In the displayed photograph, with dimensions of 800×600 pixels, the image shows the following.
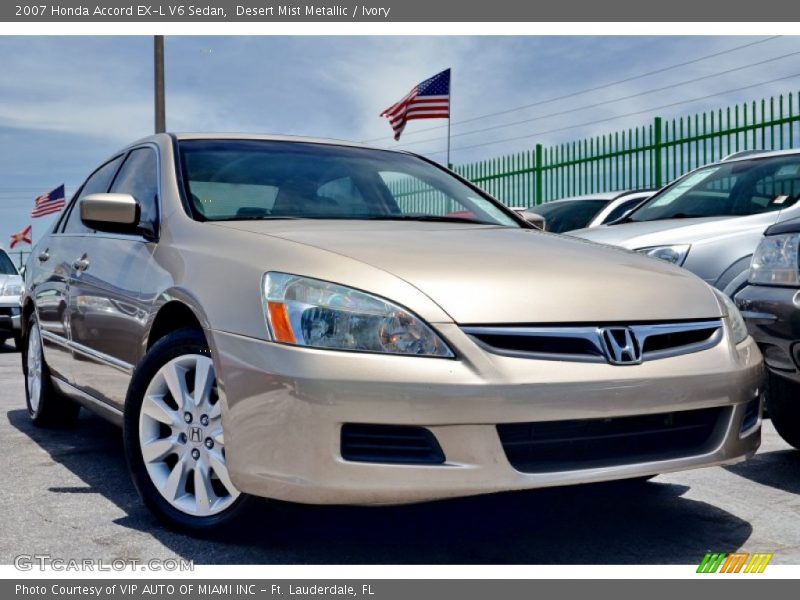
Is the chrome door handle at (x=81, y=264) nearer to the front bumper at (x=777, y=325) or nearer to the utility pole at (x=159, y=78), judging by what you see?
the front bumper at (x=777, y=325)

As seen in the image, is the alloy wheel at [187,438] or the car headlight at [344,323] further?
the alloy wheel at [187,438]

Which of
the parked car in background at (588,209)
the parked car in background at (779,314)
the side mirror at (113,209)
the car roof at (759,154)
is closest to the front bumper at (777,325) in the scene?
the parked car in background at (779,314)

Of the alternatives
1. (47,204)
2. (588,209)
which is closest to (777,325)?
(588,209)

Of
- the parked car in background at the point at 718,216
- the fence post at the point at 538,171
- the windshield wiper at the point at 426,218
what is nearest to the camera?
the windshield wiper at the point at 426,218

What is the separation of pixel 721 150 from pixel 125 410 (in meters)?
9.92

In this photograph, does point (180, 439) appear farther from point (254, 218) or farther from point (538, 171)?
point (538, 171)

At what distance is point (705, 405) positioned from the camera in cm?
305

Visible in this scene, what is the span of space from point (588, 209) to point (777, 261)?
552 cm

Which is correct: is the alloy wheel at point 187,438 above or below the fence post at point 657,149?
below

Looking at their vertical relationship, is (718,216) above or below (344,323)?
above

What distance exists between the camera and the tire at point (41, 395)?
5430 millimetres

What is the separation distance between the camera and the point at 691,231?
20.4 ft

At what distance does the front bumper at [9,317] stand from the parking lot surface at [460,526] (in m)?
8.38

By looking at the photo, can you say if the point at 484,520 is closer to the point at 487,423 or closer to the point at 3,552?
the point at 487,423
